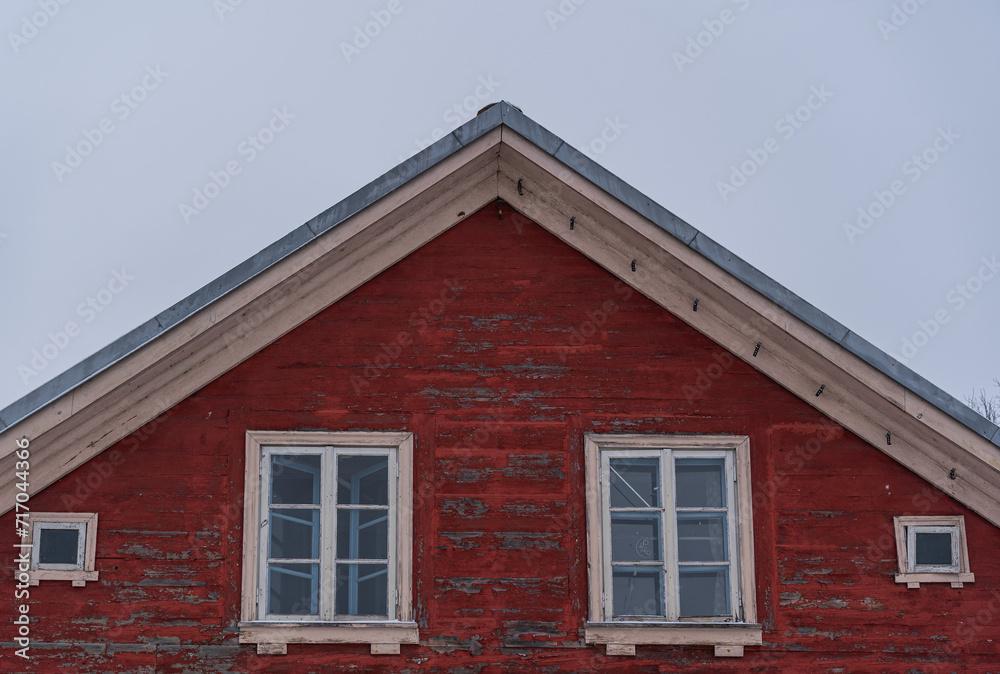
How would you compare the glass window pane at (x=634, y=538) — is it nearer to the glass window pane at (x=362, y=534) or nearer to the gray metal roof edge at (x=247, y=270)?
the glass window pane at (x=362, y=534)

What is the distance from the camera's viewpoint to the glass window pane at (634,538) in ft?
26.4

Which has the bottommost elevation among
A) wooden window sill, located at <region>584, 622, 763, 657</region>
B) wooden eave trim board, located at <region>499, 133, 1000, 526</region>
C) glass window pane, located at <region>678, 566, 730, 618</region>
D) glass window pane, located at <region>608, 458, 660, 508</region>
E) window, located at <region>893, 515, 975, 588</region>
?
wooden window sill, located at <region>584, 622, 763, 657</region>

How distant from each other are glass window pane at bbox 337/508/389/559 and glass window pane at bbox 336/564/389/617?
145mm

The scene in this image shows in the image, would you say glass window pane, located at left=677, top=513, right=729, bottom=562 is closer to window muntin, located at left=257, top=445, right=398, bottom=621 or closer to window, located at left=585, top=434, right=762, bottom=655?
window, located at left=585, top=434, right=762, bottom=655

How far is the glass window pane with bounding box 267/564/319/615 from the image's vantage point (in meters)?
7.98

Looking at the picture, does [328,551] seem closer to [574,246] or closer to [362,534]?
[362,534]

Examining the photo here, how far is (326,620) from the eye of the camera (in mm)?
7562

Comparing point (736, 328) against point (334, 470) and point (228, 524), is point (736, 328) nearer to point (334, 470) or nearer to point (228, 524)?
point (334, 470)

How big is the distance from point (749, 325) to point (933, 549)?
7.27 ft

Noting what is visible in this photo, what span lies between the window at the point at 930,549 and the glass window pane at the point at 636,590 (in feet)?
6.04

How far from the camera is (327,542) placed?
7.66 metres

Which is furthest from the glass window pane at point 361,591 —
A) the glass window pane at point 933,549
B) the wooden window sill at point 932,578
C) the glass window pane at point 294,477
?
the glass window pane at point 933,549

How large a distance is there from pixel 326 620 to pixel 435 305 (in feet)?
8.43

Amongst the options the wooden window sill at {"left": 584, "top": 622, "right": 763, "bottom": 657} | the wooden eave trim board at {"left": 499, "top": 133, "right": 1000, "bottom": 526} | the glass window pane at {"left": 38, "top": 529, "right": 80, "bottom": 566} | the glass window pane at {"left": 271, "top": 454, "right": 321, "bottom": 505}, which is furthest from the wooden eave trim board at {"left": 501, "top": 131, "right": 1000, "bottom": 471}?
the glass window pane at {"left": 38, "top": 529, "right": 80, "bottom": 566}
